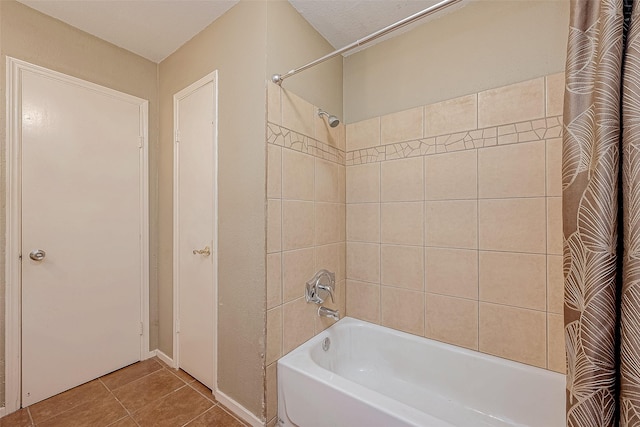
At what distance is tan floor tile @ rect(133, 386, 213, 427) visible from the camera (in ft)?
4.74

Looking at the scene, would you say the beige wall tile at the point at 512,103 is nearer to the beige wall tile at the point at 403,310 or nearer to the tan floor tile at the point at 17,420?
the beige wall tile at the point at 403,310

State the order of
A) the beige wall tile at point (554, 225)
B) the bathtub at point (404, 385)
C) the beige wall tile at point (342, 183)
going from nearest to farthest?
the bathtub at point (404, 385)
the beige wall tile at point (554, 225)
the beige wall tile at point (342, 183)

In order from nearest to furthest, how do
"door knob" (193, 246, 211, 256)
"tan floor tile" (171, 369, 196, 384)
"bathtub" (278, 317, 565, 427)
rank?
"bathtub" (278, 317, 565, 427) → "door knob" (193, 246, 211, 256) → "tan floor tile" (171, 369, 196, 384)

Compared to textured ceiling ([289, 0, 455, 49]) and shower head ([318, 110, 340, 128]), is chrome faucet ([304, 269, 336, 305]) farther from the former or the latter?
textured ceiling ([289, 0, 455, 49])

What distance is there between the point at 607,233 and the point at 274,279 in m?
1.26

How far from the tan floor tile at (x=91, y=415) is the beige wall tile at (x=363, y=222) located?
1.72 m

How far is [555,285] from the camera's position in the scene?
4.17 ft

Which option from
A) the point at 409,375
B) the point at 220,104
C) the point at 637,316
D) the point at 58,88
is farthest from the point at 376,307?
the point at 58,88

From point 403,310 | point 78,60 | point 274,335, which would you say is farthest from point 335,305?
point 78,60

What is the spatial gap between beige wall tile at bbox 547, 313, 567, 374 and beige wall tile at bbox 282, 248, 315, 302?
123 cm

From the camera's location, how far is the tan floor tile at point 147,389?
1.58 meters

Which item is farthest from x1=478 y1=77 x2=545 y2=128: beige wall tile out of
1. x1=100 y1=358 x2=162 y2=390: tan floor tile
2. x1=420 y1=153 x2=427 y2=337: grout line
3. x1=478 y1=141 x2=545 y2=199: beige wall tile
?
x1=100 y1=358 x2=162 y2=390: tan floor tile

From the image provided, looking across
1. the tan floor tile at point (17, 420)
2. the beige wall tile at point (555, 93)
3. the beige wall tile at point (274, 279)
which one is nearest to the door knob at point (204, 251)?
the beige wall tile at point (274, 279)

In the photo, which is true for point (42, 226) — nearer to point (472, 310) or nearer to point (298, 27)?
point (298, 27)
